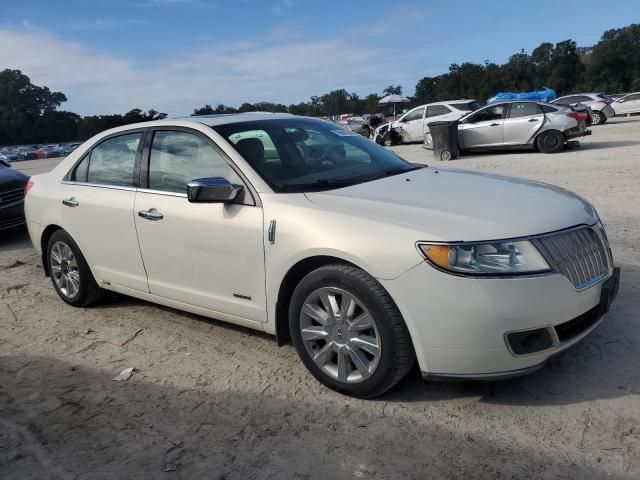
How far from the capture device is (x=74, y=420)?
10.8ft

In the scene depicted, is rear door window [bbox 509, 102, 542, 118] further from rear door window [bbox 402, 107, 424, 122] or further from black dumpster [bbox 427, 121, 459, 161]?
rear door window [bbox 402, 107, 424, 122]

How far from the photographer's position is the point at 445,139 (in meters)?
15.8

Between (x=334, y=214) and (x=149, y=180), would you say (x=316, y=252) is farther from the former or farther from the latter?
(x=149, y=180)

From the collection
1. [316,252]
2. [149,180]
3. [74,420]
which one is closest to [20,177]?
[149,180]

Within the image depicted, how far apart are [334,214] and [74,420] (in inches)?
76.2

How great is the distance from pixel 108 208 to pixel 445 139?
1272cm

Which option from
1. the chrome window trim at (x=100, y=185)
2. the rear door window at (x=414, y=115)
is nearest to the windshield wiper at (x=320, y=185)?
the chrome window trim at (x=100, y=185)

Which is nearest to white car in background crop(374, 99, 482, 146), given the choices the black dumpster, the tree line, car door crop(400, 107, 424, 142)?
car door crop(400, 107, 424, 142)

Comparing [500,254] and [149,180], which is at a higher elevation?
[149,180]

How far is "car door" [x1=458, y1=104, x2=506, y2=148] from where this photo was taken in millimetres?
15484

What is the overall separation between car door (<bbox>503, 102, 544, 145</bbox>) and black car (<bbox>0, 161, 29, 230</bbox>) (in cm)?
1189

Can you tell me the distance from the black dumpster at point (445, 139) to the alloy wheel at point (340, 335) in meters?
13.2

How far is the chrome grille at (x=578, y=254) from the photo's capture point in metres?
2.90

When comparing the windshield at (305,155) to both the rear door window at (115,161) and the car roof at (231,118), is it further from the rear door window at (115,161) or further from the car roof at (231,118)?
the rear door window at (115,161)
